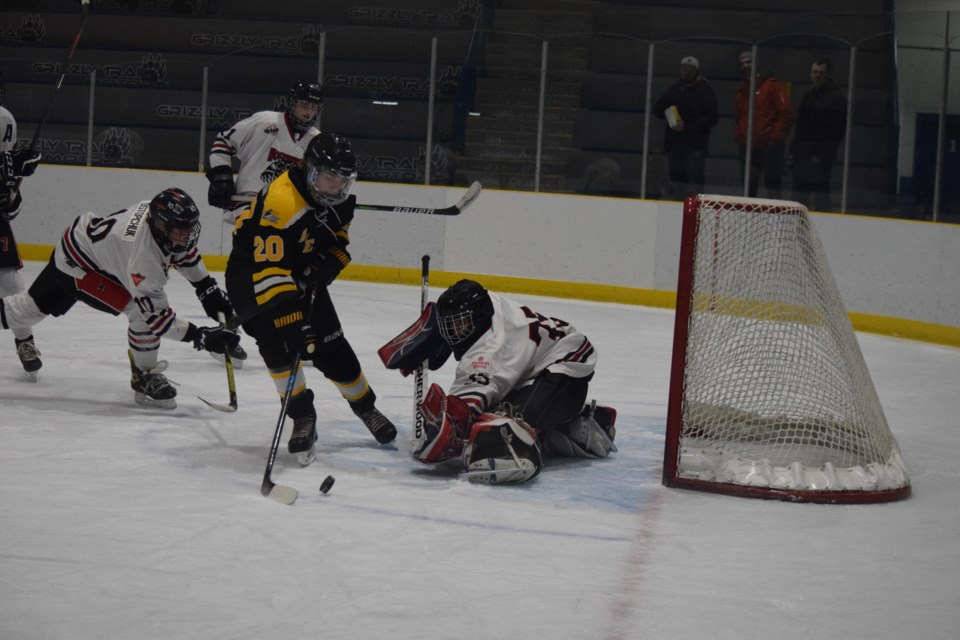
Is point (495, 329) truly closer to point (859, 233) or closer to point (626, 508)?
point (626, 508)

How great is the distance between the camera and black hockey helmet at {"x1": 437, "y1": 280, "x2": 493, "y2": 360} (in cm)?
381

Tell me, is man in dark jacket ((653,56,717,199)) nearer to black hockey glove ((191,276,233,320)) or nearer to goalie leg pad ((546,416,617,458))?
black hockey glove ((191,276,233,320))

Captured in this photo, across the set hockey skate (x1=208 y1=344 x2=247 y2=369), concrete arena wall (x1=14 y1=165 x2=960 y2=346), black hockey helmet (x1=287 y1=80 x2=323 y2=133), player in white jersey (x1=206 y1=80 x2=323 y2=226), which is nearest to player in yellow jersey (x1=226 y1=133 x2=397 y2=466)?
hockey skate (x1=208 y1=344 x2=247 y2=369)

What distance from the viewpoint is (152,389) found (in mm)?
4578

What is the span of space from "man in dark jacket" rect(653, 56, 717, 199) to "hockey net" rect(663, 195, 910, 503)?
4.09m

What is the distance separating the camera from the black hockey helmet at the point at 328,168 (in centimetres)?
374

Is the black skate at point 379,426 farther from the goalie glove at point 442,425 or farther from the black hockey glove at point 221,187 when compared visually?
the black hockey glove at point 221,187

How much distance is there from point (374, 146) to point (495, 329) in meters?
5.08

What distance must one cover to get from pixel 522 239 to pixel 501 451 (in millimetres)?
4959

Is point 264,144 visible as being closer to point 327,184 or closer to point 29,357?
point 29,357

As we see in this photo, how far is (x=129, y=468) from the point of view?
3.71 m

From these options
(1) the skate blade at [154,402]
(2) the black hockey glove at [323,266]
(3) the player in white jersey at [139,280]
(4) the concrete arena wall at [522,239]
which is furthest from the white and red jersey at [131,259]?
(4) the concrete arena wall at [522,239]

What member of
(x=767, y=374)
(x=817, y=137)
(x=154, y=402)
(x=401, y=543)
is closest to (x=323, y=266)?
(x=154, y=402)

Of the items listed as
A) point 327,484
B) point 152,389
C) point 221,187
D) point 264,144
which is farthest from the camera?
point 264,144
